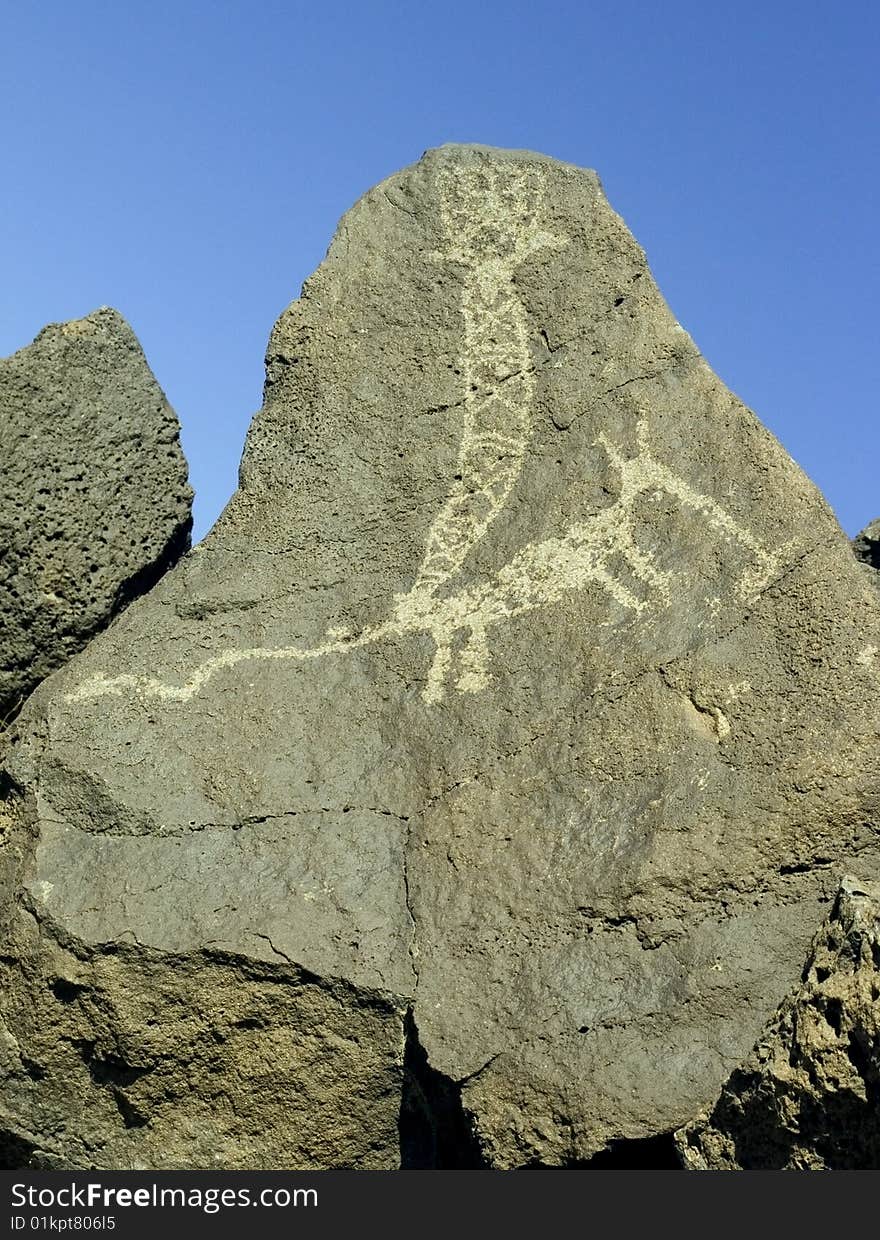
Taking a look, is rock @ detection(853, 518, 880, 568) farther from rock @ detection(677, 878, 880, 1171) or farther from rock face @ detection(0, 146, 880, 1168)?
rock @ detection(677, 878, 880, 1171)

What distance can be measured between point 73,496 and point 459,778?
4.47 feet

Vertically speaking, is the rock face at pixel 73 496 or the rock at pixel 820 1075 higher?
the rock face at pixel 73 496

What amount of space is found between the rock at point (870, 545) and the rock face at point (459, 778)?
5.23 feet

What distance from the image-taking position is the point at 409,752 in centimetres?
389

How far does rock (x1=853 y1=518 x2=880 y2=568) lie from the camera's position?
547cm

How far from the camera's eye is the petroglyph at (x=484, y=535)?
3943 mm

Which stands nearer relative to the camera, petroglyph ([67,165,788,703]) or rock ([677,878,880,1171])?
rock ([677,878,880,1171])

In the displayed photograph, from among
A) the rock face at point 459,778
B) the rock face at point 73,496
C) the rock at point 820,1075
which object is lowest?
the rock at point 820,1075

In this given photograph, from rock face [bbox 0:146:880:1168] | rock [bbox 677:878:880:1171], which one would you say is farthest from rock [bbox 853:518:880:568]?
rock [bbox 677:878:880:1171]

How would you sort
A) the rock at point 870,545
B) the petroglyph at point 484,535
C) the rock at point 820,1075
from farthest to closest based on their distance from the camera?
1. the rock at point 870,545
2. the petroglyph at point 484,535
3. the rock at point 820,1075

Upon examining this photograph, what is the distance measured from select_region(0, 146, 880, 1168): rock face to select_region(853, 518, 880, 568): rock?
1595mm

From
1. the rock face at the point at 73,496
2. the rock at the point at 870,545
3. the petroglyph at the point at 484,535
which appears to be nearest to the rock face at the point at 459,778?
the petroglyph at the point at 484,535

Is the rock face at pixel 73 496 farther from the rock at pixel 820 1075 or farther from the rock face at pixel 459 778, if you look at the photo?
the rock at pixel 820 1075

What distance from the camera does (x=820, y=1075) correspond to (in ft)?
9.93
